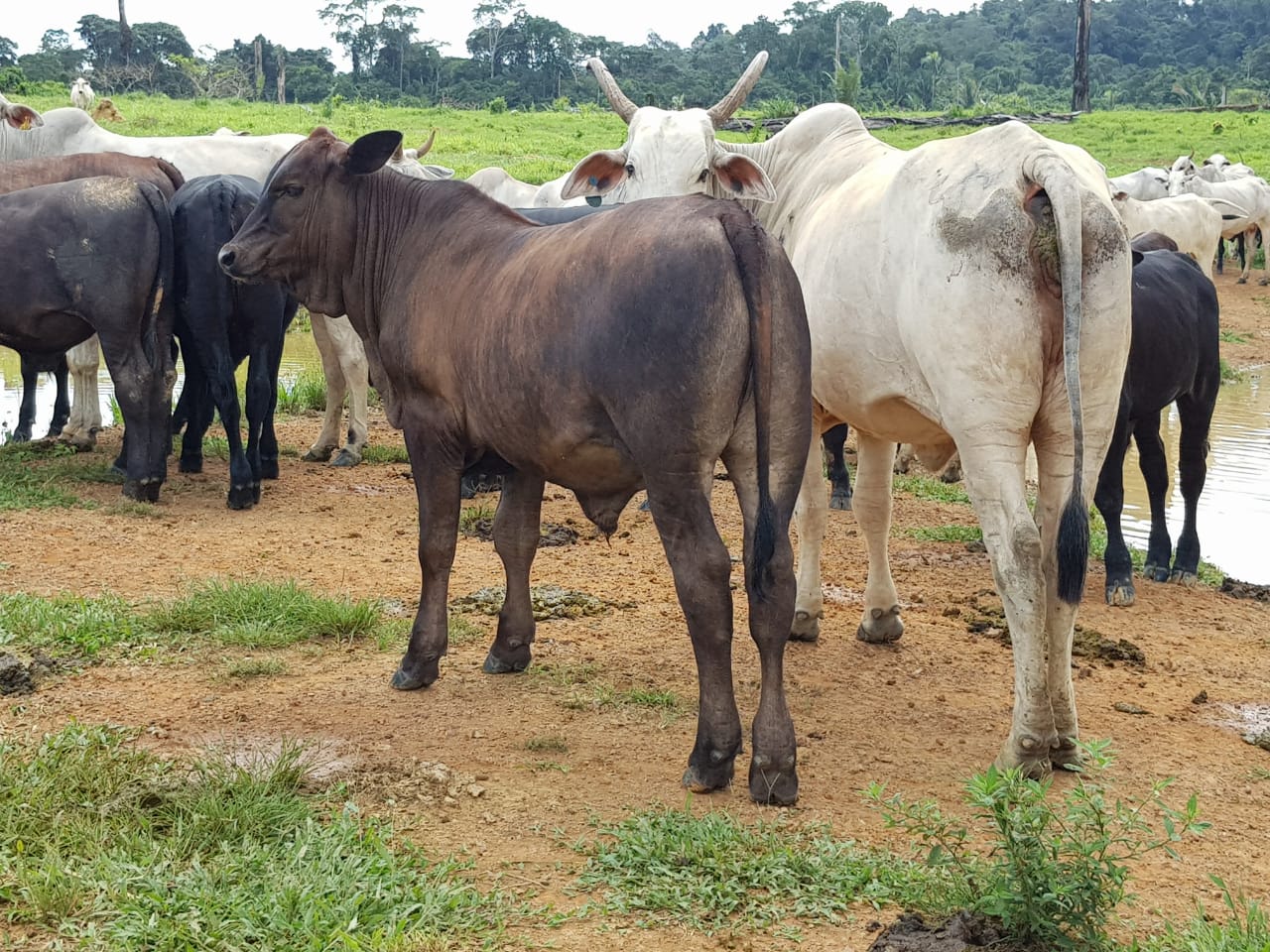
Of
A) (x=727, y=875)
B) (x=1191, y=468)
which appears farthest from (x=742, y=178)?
(x=727, y=875)

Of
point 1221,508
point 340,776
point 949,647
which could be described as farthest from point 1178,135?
point 340,776

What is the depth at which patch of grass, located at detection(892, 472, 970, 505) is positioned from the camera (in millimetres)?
9453

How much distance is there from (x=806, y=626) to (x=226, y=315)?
409 cm

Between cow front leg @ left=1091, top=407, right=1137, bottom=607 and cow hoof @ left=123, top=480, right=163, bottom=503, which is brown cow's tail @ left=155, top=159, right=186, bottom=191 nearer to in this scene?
cow hoof @ left=123, top=480, right=163, bottom=503

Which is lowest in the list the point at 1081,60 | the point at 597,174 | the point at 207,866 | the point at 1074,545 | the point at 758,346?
the point at 207,866

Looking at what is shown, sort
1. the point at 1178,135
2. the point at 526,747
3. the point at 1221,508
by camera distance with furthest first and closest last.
Result: 1. the point at 1178,135
2. the point at 1221,508
3. the point at 526,747

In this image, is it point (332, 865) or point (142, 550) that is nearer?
point (332, 865)

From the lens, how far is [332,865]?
11.7 ft

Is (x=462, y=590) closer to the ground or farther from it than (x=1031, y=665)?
closer to the ground

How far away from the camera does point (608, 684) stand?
17.8 ft

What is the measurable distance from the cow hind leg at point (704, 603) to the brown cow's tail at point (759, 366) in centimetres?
12

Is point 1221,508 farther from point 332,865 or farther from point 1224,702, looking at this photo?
point 332,865

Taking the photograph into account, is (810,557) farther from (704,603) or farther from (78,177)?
(78,177)

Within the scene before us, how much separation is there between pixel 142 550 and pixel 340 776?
10.7 feet
